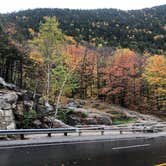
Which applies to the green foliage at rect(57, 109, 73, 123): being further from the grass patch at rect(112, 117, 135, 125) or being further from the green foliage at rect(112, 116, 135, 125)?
the green foliage at rect(112, 116, 135, 125)

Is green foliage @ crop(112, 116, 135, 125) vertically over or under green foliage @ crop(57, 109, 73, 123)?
under

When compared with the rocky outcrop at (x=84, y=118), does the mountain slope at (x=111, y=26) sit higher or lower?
higher

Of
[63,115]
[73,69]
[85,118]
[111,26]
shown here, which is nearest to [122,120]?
[85,118]

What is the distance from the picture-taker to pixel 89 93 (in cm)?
7131

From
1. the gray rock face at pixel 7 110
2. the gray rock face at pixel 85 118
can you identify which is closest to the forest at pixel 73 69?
the gray rock face at pixel 85 118

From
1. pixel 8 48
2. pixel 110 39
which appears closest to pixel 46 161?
pixel 8 48

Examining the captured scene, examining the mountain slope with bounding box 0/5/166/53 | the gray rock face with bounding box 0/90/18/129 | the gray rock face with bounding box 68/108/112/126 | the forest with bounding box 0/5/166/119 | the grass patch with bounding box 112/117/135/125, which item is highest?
the mountain slope with bounding box 0/5/166/53

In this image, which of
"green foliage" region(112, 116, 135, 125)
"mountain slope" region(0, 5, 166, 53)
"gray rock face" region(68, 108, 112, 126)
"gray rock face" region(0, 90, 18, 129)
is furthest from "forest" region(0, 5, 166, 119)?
"green foliage" region(112, 116, 135, 125)

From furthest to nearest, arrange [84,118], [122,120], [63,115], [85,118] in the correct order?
[122,120] < [85,118] < [84,118] < [63,115]

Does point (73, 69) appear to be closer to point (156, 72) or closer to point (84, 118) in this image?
point (84, 118)

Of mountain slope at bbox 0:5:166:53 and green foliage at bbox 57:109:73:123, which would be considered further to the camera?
mountain slope at bbox 0:5:166:53

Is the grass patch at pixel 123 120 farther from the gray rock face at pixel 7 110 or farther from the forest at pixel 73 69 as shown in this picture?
the gray rock face at pixel 7 110

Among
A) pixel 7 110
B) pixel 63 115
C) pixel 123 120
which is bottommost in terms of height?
pixel 123 120

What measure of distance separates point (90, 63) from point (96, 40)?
70454mm
